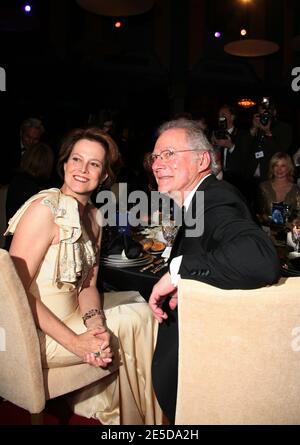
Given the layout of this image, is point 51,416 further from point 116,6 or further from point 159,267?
point 116,6

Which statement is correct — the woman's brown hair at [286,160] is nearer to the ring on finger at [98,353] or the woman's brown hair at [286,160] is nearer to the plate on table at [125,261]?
the plate on table at [125,261]

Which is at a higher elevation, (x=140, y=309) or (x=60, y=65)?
(x=60, y=65)

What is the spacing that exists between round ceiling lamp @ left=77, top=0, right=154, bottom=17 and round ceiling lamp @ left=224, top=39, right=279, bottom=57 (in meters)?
2.74

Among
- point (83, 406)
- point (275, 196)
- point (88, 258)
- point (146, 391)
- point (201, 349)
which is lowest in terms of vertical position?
point (83, 406)

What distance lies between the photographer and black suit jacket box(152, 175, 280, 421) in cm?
111

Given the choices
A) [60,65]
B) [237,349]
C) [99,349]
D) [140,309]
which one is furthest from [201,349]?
[60,65]

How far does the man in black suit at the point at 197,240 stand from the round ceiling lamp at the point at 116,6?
291 centimetres

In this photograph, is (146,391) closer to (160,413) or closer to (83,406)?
(160,413)

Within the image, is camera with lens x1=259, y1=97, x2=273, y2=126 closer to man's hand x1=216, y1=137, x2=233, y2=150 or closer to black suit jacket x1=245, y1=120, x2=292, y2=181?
black suit jacket x1=245, y1=120, x2=292, y2=181

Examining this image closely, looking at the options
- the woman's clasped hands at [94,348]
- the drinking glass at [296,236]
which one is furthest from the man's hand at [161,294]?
the drinking glass at [296,236]

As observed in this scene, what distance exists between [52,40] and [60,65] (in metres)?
0.58

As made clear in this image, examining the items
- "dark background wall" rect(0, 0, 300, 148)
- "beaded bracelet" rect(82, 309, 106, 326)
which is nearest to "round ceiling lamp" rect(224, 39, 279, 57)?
"dark background wall" rect(0, 0, 300, 148)

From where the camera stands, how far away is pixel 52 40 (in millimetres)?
9773

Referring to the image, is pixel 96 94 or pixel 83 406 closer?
pixel 83 406
